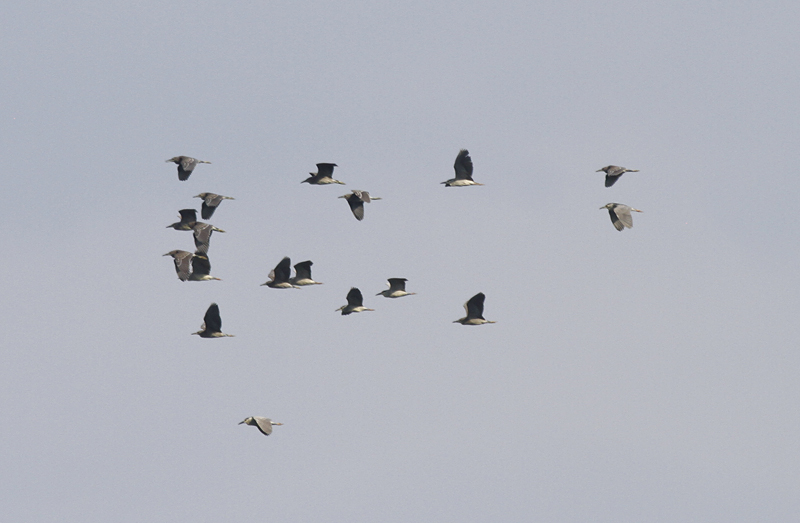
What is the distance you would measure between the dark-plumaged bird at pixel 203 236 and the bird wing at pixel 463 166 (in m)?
12.1

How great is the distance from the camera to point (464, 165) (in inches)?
2653

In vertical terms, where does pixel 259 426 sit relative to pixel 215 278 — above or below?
below

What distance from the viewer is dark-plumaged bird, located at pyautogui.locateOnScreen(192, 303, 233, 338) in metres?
63.5

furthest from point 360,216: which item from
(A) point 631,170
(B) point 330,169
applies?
(A) point 631,170

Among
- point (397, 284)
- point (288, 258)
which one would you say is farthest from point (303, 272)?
point (397, 284)

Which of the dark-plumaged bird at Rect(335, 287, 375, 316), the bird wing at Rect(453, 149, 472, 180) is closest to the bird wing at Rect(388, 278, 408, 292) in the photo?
the dark-plumaged bird at Rect(335, 287, 375, 316)

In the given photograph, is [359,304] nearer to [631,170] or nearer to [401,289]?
[401,289]

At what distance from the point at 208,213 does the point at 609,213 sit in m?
20.0

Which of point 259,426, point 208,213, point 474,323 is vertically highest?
point 208,213

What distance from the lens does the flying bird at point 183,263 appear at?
6066 centimetres

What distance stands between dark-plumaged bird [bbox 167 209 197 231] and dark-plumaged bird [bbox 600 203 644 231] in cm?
2138

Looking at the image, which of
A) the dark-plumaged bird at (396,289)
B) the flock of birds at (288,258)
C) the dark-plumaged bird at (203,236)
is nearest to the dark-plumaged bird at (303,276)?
the flock of birds at (288,258)

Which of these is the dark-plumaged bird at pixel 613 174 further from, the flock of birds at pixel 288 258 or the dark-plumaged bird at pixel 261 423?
the dark-plumaged bird at pixel 261 423

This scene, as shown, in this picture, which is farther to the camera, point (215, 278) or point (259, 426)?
point (215, 278)
